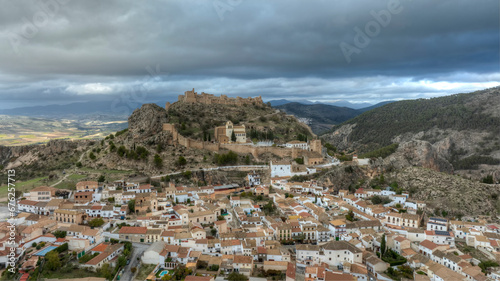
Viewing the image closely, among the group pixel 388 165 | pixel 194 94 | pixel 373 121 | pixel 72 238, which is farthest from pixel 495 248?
pixel 373 121

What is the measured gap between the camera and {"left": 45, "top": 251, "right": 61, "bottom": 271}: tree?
21.3 meters

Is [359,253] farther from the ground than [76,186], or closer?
closer

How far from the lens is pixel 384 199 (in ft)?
113

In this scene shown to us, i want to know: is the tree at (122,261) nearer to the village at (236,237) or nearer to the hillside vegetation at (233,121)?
the village at (236,237)

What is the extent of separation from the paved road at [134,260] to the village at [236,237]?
7cm

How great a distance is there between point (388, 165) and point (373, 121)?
79.1 m

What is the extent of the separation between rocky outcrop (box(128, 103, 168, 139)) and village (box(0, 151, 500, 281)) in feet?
40.8

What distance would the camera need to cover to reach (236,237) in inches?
979

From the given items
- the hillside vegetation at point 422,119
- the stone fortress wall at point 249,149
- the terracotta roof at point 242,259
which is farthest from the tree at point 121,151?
the hillside vegetation at point 422,119

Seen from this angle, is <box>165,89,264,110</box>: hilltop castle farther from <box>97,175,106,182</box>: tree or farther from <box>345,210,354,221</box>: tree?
<box>345,210,354,221</box>: tree

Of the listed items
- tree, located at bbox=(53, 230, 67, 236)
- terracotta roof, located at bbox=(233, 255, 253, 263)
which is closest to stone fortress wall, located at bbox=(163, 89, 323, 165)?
tree, located at bbox=(53, 230, 67, 236)

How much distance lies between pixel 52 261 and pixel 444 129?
9659 centimetres

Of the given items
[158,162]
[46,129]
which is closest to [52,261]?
[158,162]

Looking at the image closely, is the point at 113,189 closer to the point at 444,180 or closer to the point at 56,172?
the point at 56,172
